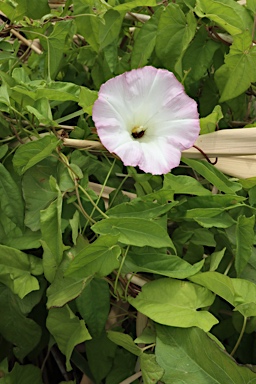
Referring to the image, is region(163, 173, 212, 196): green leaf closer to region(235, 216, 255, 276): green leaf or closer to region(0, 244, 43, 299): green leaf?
region(235, 216, 255, 276): green leaf

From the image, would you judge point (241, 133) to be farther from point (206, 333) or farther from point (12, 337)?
point (12, 337)

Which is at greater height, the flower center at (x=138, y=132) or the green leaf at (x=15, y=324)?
the flower center at (x=138, y=132)

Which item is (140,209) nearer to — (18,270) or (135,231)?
(135,231)

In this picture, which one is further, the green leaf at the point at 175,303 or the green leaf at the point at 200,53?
the green leaf at the point at 200,53

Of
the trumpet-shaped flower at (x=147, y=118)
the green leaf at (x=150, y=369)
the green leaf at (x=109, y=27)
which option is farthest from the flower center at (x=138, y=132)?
the green leaf at (x=150, y=369)

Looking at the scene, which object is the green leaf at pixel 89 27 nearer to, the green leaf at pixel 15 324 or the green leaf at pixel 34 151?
the green leaf at pixel 34 151

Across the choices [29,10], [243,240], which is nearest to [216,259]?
[243,240]
